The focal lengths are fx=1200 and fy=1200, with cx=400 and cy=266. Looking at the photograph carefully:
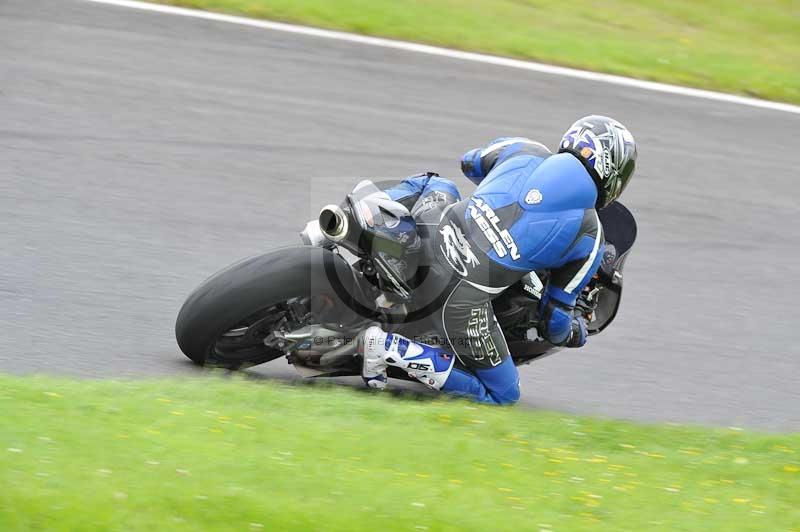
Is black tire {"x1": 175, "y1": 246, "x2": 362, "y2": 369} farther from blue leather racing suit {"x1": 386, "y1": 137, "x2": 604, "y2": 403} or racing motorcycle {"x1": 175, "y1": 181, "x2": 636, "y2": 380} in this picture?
blue leather racing suit {"x1": 386, "y1": 137, "x2": 604, "y2": 403}

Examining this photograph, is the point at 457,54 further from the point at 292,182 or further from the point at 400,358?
the point at 400,358

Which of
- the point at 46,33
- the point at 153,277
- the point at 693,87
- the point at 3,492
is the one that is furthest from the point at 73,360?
the point at 693,87

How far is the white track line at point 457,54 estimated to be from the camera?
1158cm

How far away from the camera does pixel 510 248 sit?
5.68m

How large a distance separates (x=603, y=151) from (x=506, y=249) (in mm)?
658

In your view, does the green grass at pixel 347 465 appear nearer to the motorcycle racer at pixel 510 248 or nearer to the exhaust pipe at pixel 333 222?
the motorcycle racer at pixel 510 248

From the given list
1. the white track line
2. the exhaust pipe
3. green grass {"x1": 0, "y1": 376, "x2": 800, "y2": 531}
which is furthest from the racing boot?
the white track line

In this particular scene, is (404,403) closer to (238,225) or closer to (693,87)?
(238,225)

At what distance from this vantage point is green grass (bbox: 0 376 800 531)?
4191 mm

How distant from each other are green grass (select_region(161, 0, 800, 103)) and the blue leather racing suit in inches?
A: 244

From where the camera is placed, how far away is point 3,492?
13.2ft

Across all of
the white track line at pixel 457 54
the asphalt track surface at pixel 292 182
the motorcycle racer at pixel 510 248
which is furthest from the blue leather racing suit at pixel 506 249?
the white track line at pixel 457 54

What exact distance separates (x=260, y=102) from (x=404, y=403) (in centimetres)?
482

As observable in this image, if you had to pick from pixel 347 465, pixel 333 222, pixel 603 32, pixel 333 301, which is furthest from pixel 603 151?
pixel 603 32
